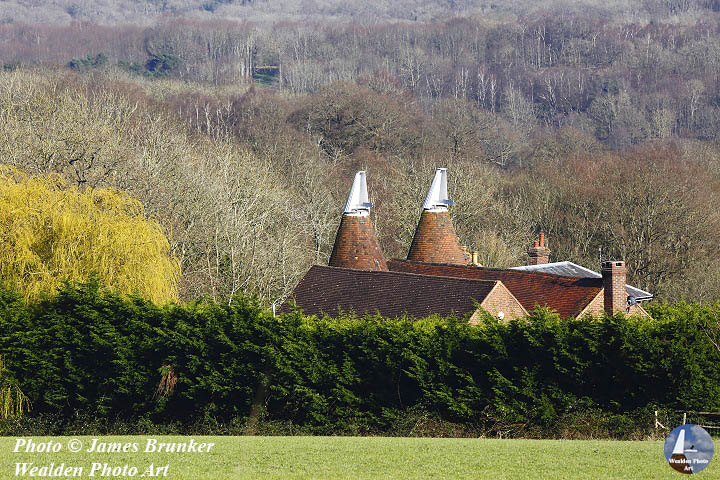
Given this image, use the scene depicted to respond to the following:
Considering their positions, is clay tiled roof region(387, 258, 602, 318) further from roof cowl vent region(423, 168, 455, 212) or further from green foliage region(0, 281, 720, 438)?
green foliage region(0, 281, 720, 438)

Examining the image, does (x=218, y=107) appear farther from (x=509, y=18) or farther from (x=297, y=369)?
(x=509, y=18)

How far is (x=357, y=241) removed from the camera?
30.2 m

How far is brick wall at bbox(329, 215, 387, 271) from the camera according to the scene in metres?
29.9

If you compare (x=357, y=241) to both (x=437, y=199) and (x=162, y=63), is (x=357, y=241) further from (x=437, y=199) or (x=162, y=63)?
(x=162, y=63)

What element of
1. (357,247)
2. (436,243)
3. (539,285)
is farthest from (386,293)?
(436,243)

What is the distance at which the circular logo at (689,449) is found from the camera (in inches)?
467

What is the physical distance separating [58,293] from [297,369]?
5.91m

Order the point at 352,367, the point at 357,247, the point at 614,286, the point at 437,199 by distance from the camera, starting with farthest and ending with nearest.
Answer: the point at 437,199 < the point at 357,247 < the point at 614,286 < the point at 352,367

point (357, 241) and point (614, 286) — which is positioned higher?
point (357, 241)

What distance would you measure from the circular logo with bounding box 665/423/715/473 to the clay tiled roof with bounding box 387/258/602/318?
508 inches

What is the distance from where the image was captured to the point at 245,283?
121 feet

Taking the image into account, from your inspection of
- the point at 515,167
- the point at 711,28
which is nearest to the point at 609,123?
the point at 515,167

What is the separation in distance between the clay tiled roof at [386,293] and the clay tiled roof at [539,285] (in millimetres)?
2245

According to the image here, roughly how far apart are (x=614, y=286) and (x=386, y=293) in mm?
6297
